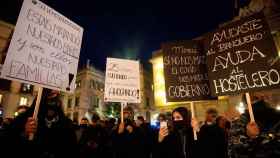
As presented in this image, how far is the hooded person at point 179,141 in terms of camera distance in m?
3.81

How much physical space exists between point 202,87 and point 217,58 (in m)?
0.79

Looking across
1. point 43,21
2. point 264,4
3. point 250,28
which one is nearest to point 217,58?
point 250,28

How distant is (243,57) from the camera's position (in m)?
3.45

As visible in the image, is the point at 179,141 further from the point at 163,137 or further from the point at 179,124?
the point at 163,137

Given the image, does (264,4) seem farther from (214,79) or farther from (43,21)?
→ (43,21)

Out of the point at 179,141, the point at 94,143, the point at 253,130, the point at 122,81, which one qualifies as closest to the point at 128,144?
the point at 94,143

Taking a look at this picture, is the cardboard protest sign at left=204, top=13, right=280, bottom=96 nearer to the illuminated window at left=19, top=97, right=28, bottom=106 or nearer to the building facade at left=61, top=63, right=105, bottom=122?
the illuminated window at left=19, top=97, right=28, bottom=106

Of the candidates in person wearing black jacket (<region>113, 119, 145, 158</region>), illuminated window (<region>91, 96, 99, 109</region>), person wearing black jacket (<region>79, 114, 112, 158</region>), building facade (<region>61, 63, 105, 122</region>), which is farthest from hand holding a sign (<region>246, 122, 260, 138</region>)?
illuminated window (<region>91, 96, 99, 109</region>)

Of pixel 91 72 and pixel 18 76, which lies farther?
pixel 91 72

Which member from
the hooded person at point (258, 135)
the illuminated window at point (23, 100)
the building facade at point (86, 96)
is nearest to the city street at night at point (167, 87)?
the hooded person at point (258, 135)

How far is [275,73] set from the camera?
10.0 ft

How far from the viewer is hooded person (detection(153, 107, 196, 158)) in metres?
3.81

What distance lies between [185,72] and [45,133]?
3.18 m

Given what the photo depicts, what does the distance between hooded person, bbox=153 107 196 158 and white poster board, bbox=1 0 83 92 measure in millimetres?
2196
